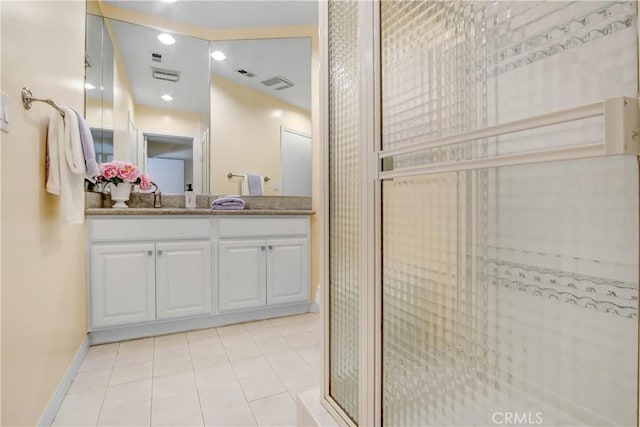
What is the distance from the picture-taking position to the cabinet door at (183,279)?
2334 millimetres

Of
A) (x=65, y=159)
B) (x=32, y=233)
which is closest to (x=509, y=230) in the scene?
(x=32, y=233)

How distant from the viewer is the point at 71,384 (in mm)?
1686

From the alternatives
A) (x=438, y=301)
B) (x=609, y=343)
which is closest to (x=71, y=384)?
(x=438, y=301)

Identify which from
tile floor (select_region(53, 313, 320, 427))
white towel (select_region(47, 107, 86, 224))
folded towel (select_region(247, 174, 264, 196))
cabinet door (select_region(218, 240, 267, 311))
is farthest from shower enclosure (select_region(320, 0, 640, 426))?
folded towel (select_region(247, 174, 264, 196))

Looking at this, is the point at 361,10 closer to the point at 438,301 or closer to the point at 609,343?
the point at 438,301

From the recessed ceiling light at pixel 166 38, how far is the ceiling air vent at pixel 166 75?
0.76ft

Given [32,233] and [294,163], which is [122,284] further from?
[294,163]

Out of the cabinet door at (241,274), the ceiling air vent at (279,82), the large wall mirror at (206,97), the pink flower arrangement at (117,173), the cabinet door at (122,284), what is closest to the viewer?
the cabinet door at (122,284)

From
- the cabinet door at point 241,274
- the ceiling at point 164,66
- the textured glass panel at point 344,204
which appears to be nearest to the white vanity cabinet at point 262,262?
the cabinet door at point 241,274

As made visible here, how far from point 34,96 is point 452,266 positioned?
1546mm

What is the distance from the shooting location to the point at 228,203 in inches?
109

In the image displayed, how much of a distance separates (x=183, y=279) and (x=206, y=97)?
5.32ft

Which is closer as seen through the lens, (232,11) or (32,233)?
(32,233)

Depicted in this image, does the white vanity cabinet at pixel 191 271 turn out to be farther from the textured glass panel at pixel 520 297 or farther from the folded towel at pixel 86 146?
the textured glass panel at pixel 520 297
